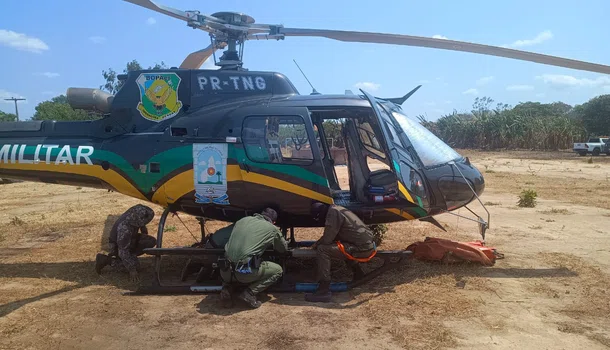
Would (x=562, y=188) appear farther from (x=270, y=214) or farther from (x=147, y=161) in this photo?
(x=147, y=161)

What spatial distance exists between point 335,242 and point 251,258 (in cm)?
111

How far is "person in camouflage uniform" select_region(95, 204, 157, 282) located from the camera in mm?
6699

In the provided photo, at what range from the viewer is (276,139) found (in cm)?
639

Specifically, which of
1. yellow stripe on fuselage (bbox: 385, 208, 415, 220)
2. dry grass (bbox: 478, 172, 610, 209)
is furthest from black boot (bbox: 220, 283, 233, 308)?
dry grass (bbox: 478, 172, 610, 209)

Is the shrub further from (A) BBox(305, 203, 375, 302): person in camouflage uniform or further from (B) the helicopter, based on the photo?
(A) BBox(305, 203, 375, 302): person in camouflage uniform

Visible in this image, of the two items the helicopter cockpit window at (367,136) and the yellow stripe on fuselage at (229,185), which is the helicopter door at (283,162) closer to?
the yellow stripe on fuselage at (229,185)

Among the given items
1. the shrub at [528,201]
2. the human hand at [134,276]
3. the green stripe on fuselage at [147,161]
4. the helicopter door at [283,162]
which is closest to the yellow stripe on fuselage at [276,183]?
the helicopter door at [283,162]

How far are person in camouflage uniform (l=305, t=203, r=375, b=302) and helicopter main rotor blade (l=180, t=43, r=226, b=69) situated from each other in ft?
11.7

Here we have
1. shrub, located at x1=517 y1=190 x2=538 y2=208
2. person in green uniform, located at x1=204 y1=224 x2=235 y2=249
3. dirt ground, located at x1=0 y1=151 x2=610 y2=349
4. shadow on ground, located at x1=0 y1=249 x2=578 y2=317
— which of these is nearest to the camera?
dirt ground, located at x1=0 y1=151 x2=610 y2=349

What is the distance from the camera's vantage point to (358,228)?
580 centimetres

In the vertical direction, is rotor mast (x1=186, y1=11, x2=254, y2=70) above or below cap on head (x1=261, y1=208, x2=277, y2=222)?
above

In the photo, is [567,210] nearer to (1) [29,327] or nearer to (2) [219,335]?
(2) [219,335]

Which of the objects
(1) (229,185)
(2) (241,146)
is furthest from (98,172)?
(2) (241,146)

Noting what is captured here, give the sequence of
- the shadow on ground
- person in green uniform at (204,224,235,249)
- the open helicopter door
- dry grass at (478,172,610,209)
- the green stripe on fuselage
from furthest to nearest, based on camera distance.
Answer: dry grass at (478,172,610,209)
the green stripe on fuselage
person in green uniform at (204,224,235,249)
the open helicopter door
the shadow on ground
